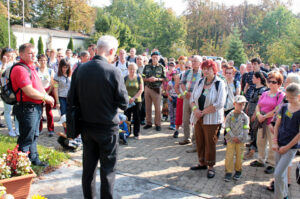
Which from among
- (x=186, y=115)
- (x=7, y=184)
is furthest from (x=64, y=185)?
(x=186, y=115)

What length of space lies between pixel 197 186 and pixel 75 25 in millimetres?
50358

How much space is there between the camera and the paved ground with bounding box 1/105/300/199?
414 cm

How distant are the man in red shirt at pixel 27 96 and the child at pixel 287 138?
3.71 m

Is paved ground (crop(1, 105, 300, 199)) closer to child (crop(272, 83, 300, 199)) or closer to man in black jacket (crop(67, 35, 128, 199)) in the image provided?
child (crop(272, 83, 300, 199))

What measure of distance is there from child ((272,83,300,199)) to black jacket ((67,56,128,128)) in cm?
227

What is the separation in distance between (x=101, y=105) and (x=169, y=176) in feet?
7.68

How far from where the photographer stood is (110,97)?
312 centimetres

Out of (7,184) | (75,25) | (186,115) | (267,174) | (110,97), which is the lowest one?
(267,174)

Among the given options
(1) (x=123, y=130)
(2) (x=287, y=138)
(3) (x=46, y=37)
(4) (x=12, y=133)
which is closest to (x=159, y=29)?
(3) (x=46, y=37)

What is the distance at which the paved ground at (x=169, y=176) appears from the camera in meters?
4.14

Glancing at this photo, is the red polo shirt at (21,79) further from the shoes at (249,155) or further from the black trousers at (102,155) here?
the shoes at (249,155)

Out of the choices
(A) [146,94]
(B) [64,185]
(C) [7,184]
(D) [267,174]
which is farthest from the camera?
(A) [146,94]

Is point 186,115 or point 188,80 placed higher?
point 188,80

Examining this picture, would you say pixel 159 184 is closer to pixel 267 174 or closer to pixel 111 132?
pixel 111 132
